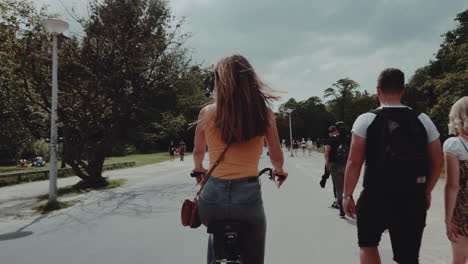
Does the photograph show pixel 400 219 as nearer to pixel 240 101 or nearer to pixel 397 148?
pixel 397 148

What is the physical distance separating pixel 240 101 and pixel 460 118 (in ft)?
6.37

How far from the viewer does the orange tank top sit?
7.28 ft

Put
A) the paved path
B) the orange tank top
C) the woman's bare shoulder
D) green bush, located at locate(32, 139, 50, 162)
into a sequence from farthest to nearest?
green bush, located at locate(32, 139, 50, 162) → the paved path → the woman's bare shoulder → the orange tank top

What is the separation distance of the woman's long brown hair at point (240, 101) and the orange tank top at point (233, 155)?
0.05 metres

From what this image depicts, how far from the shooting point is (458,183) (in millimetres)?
2795

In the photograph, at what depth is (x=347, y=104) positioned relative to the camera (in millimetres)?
76812

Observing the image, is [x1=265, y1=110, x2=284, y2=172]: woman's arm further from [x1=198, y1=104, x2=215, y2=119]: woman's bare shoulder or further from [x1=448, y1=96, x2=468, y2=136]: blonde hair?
[x1=448, y1=96, x2=468, y2=136]: blonde hair

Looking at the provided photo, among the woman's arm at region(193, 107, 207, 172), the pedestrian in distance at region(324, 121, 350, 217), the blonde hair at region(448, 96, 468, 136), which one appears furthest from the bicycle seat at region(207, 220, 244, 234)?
the pedestrian in distance at region(324, 121, 350, 217)

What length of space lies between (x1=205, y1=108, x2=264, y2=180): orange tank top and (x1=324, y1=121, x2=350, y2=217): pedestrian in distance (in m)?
5.06

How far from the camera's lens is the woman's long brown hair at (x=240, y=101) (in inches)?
86.2

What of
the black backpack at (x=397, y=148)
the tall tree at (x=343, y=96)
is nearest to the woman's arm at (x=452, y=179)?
the black backpack at (x=397, y=148)

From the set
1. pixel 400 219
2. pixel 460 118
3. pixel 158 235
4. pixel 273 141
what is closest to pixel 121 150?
pixel 158 235

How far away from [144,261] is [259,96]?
10.6ft

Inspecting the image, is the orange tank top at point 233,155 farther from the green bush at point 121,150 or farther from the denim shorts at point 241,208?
the green bush at point 121,150
